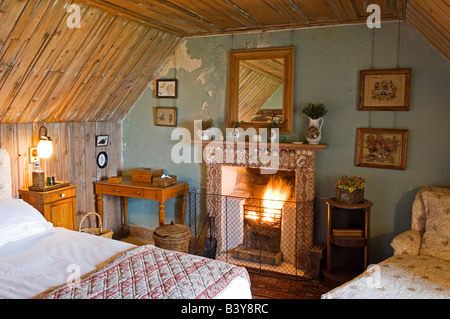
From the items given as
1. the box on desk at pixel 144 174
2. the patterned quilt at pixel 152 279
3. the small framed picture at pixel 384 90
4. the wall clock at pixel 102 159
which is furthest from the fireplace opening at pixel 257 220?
the patterned quilt at pixel 152 279

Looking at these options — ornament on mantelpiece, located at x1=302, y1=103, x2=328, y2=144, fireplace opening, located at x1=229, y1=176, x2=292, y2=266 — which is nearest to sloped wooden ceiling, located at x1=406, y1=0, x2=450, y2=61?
ornament on mantelpiece, located at x1=302, y1=103, x2=328, y2=144

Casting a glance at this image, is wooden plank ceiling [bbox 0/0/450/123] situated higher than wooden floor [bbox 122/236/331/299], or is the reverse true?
wooden plank ceiling [bbox 0/0/450/123]

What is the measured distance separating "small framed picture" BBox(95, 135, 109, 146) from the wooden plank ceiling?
8.9 inches

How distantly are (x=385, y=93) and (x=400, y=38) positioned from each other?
502 mm

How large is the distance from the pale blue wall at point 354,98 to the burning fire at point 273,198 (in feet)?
1.29

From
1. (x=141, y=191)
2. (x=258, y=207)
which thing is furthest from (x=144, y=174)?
(x=258, y=207)

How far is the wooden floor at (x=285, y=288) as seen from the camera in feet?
11.9

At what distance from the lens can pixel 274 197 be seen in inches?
175

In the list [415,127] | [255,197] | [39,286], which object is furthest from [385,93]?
[39,286]

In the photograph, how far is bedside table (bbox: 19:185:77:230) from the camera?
3.85m

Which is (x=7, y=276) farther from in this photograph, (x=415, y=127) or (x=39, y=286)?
(x=415, y=127)

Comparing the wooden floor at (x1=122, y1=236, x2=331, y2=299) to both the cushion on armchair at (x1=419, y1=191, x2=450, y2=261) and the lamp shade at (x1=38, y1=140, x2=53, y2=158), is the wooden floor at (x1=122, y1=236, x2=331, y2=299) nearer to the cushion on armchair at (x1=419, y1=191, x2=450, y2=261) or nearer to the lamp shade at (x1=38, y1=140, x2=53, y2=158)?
the cushion on armchair at (x1=419, y1=191, x2=450, y2=261)

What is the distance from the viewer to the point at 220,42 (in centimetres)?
449

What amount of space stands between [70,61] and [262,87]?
6.11 ft
